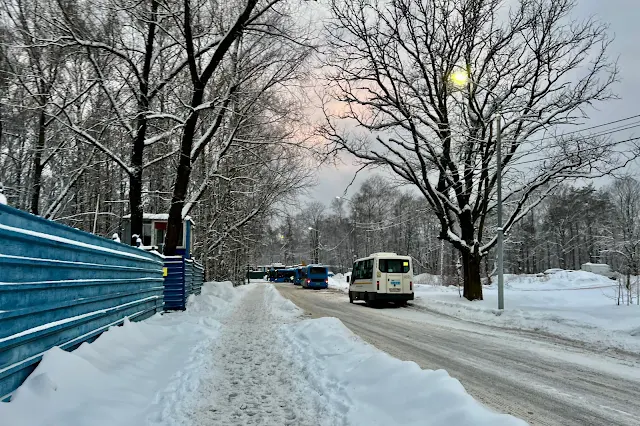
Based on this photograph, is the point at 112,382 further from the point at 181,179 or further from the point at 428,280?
the point at 428,280

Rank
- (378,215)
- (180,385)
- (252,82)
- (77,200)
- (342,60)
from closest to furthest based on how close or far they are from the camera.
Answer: (180,385) < (252,82) < (342,60) < (77,200) < (378,215)

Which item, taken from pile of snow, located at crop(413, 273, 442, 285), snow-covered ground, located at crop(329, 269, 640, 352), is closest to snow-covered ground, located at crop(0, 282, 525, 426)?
snow-covered ground, located at crop(329, 269, 640, 352)

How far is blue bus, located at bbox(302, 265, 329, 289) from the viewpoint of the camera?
156ft

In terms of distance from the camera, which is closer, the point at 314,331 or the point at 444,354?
the point at 444,354

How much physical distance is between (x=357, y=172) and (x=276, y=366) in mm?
15805

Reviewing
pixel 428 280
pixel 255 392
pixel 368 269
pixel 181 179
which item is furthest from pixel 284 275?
pixel 255 392

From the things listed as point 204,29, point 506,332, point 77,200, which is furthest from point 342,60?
point 77,200

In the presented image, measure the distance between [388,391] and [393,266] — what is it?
16603 millimetres

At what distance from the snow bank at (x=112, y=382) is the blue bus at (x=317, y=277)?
127ft

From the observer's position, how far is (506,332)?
12844mm

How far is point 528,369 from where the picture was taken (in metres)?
7.79

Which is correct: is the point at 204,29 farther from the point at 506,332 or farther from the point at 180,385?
the point at 506,332

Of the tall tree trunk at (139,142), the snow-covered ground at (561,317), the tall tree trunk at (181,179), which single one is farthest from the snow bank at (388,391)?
the tall tree trunk at (139,142)

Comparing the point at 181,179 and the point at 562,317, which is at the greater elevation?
the point at 181,179
